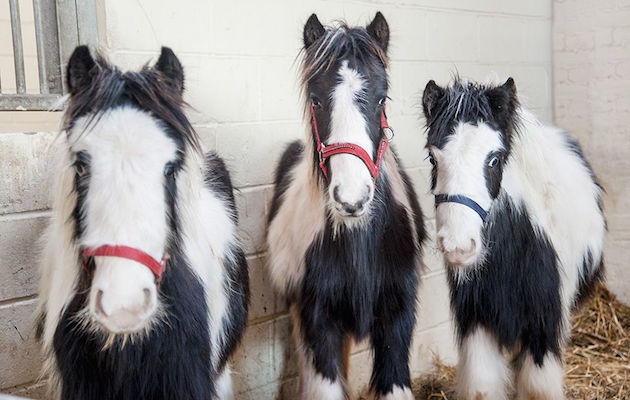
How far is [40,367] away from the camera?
2854 mm

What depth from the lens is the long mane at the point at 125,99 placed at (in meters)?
2.04

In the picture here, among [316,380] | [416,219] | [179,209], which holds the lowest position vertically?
[316,380]

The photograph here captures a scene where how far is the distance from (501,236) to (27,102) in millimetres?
1830

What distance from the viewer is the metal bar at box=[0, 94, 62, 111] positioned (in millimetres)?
2695

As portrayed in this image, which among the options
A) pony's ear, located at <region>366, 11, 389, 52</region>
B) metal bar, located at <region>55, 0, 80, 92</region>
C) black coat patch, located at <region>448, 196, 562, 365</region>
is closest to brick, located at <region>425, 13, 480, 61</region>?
pony's ear, located at <region>366, 11, 389, 52</region>

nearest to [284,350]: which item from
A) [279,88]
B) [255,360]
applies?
[255,360]

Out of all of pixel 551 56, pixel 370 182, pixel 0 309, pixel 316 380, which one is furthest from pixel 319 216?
pixel 551 56

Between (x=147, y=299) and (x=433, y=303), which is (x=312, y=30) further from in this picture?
(x=433, y=303)

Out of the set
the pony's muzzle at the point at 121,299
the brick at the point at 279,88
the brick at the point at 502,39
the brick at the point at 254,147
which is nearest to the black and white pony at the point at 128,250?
the pony's muzzle at the point at 121,299

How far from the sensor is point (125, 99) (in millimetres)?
2066

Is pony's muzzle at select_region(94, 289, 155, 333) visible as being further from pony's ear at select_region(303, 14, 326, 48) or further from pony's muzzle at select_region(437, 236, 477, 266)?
pony's ear at select_region(303, 14, 326, 48)

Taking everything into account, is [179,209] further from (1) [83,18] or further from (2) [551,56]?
(2) [551,56]

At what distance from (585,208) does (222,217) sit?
5.63 ft

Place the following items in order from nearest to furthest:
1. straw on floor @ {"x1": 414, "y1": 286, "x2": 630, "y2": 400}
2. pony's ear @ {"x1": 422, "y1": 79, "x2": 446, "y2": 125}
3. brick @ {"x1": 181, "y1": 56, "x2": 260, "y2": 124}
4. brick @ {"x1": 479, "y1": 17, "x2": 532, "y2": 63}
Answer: pony's ear @ {"x1": 422, "y1": 79, "x2": 446, "y2": 125} < brick @ {"x1": 181, "y1": 56, "x2": 260, "y2": 124} < straw on floor @ {"x1": 414, "y1": 286, "x2": 630, "y2": 400} < brick @ {"x1": 479, "y1": 17, "x2": 532, "y2": 63}
